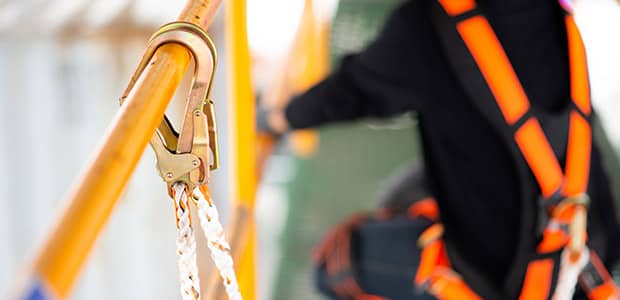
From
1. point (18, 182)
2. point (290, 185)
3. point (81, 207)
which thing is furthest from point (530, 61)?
point (18, 182)

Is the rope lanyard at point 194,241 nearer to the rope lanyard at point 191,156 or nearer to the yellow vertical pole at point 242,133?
the rope lanyard at point 191,156

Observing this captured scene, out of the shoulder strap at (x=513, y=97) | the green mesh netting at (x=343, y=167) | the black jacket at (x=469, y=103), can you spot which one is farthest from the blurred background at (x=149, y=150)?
the shoulder strap at (x=513, y=97)

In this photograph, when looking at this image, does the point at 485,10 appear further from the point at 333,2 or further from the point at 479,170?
the point at 333,2

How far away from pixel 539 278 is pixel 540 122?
197 mm

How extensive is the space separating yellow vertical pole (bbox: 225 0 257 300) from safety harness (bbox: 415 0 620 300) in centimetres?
28

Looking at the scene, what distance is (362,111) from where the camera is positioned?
3.14 ft

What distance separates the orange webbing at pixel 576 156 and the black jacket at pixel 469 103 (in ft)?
0.05

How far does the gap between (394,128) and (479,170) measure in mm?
1144

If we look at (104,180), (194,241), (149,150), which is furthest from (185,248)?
(149,150)

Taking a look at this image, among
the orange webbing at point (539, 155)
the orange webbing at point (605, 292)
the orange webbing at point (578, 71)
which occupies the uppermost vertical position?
the orange webbing at point (578, 71)

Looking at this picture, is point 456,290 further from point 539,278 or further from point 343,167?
point 343,167

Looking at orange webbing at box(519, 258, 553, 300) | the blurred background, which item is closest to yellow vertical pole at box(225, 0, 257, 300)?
orange webbing at box(519, 258, 553, 300)

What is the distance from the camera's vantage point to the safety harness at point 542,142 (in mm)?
754

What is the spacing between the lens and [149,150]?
2.35 meters
